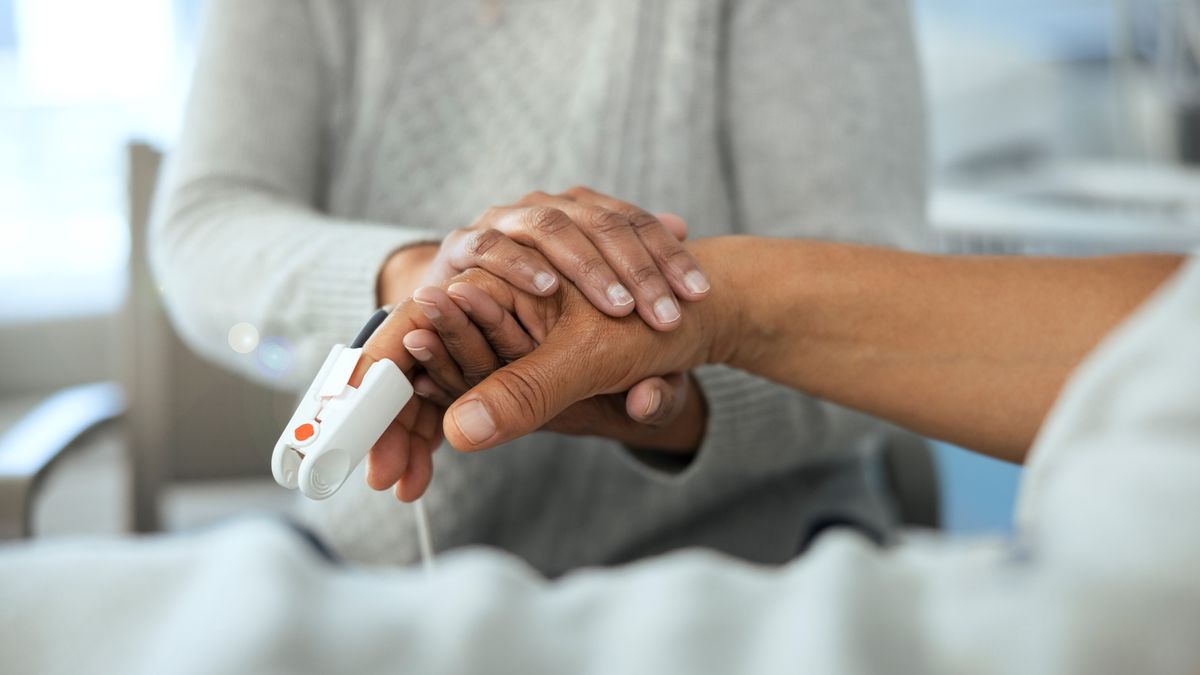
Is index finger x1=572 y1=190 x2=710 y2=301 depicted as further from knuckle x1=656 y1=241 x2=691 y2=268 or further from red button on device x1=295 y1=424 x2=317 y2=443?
red button on device x1=295 y1=424 x2=317 y2=443

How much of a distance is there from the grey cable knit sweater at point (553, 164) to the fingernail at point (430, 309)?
26cm

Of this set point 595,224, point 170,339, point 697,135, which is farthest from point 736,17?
point 170,339

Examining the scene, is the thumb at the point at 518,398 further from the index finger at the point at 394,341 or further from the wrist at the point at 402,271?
the wrist at the point at 402,271

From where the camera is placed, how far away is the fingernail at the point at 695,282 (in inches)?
19.9

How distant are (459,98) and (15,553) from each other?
0.58 meters

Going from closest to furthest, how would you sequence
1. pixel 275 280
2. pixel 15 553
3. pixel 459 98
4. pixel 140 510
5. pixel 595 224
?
pixel 15 553 < pixel 595 224 < pixel 275 280 < pixel 459 98 < pixel 140 510

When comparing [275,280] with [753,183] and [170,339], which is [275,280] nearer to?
[753,183]

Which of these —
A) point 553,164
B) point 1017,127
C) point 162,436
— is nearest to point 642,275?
point 553,164

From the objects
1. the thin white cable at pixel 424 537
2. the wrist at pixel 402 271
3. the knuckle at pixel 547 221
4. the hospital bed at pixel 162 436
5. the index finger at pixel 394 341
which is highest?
the knuckle at pixel 547 221

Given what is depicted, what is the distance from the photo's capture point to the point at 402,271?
2.03 feet

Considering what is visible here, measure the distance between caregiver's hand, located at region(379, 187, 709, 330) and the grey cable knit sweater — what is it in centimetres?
19

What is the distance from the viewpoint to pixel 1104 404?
237 mm

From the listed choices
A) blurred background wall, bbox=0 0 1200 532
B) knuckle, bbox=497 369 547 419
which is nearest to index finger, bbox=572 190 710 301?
knuckle, bbox=497 369 547 419

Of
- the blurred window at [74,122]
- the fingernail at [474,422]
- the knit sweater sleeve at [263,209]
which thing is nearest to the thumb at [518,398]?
the fingernail at [474,422]
